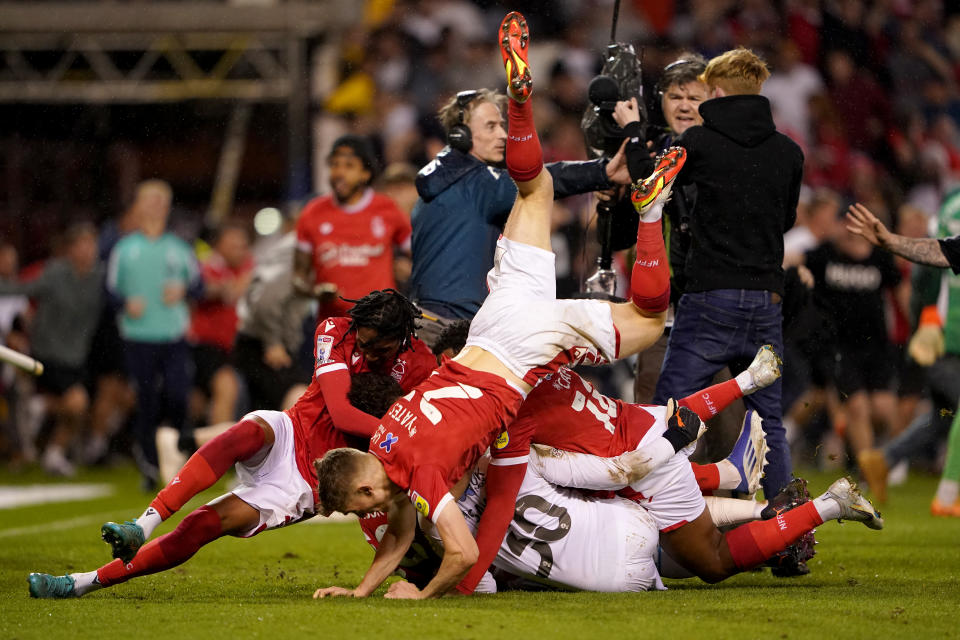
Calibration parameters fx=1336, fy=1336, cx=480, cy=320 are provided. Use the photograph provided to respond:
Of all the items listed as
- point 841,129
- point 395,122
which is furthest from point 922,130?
point 395,122

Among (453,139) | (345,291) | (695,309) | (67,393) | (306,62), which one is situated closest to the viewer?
(695,309)

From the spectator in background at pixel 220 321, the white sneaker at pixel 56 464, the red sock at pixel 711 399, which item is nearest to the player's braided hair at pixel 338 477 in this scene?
the red sock at pixel 711 399

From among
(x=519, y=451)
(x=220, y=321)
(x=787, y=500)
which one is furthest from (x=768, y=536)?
(x=220, y=321)

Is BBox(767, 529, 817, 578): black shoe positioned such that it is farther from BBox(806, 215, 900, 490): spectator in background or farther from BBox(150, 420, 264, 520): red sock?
BBox(806, 215, 900, 490): spectator in background

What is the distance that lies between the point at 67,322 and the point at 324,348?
839 cm

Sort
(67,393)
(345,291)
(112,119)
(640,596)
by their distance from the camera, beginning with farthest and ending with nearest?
(112,119) < (67,393) < (345,291) < (640,596)

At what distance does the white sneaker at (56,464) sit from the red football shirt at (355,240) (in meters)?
5.30

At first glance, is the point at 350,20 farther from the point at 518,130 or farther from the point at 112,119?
the point at 518,130

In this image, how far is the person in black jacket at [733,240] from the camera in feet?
20.0

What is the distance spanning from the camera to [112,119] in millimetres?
16781

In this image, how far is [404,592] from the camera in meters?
5.23

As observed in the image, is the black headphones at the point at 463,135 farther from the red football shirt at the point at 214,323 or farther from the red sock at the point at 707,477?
the red football shirt at the point at 214,323

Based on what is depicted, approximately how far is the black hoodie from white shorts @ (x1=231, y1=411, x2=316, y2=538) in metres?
2.00

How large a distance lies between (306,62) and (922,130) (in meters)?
6.60
